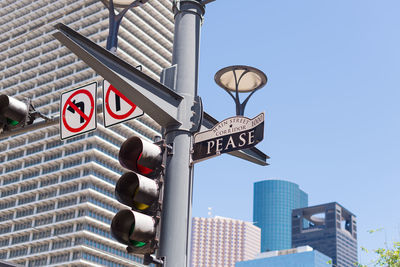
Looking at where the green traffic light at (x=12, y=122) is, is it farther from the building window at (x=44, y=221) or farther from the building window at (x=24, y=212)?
the building window at (x=24, y=212)

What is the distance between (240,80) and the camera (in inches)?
305

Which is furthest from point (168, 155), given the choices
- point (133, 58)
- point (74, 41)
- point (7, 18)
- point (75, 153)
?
point (7, 18)

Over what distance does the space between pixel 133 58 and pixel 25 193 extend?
40.8 metres

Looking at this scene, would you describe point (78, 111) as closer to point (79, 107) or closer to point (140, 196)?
point (79, 107)

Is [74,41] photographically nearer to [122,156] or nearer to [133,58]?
[122,156]

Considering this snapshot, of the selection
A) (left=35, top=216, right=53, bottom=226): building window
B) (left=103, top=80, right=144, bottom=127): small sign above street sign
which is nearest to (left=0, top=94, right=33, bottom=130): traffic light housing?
(left=103, top=80, right=144, bottom=127): small sign above street sign

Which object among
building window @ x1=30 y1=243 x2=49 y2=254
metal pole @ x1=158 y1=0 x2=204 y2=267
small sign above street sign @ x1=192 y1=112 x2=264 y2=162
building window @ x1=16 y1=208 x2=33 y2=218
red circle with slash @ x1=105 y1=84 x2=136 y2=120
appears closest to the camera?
metal pole @ x1=158 y1=0 x2=204 y2=267

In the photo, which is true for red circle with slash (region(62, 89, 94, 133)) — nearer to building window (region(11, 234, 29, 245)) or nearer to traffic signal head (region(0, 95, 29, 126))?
traffic signal head (region(0, 95, 29, 126))

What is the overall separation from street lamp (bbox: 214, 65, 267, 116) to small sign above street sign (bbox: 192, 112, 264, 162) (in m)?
1.07

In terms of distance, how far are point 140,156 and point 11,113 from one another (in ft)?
7.79

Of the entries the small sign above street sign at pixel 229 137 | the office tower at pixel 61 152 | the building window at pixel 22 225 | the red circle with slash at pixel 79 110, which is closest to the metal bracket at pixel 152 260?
the small sign above street sign at pixel 229 137

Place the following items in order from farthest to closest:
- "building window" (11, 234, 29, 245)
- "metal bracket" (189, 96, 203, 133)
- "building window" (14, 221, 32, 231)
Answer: "building window" (14, 221, 32, 231), "building window" (11, 234, 29, 245), "metal bracket" (189, 96, 203, 133)

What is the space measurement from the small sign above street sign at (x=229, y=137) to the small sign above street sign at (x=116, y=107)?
0.80 meters

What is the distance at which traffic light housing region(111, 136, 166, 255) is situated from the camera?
5730 millimetres
